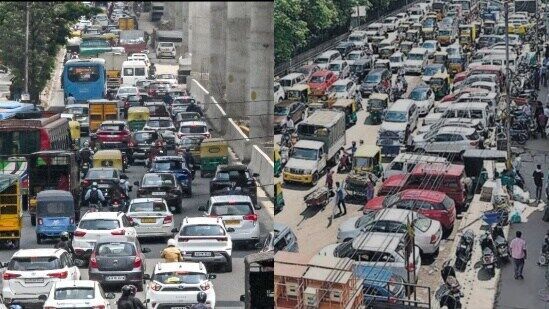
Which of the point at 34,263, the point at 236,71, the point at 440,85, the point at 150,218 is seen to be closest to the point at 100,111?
the point at 150,218

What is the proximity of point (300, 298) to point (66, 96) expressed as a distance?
8.16 metres

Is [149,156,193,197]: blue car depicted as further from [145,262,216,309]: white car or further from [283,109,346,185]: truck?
[145,262,216,309]: white car

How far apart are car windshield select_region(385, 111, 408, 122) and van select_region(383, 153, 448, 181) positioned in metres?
4.75

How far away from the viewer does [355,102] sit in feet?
91.8

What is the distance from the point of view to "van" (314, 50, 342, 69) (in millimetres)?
30453

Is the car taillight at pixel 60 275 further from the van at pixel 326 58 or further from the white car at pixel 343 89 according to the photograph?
the van at pixel 326 58

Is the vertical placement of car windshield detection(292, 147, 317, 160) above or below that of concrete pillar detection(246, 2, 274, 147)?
below

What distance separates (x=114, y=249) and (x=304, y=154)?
20.1 ft

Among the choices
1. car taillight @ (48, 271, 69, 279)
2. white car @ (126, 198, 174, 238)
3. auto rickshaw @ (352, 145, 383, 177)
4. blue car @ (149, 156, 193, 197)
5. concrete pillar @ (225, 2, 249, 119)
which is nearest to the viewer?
concrete pillar @ (225, 2, 249, 119)

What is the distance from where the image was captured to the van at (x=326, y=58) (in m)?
30.5

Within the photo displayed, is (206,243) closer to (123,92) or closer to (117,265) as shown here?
(117,265)

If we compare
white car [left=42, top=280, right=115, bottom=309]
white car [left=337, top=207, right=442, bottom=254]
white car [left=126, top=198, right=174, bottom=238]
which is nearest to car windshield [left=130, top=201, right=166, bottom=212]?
white car [left=126, top=198, right=174, bottom=238]

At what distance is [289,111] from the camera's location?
802 inches

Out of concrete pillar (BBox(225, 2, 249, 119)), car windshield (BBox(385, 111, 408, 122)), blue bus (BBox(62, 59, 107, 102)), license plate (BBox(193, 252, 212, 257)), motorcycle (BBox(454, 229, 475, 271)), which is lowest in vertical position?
motorcycle (BBox(454, 229, 475, 271))
